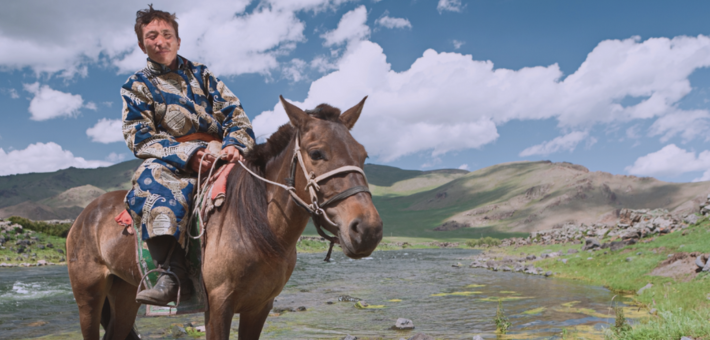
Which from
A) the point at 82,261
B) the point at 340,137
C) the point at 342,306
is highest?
the point at 340,137

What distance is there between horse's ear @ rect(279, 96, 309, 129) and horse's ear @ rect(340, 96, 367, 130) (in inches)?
14.0

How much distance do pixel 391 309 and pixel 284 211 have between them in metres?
10.1

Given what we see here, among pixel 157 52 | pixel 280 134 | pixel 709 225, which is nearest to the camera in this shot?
pixel 280 134

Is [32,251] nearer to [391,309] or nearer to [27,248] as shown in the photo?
[27,248]

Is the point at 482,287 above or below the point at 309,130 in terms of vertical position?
below

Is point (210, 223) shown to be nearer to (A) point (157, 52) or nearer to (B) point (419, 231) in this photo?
(A) point (157, 52)

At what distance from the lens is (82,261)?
16.2ft

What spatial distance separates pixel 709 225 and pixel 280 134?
20216 millimetres

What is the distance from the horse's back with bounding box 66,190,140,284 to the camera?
444 centimetres

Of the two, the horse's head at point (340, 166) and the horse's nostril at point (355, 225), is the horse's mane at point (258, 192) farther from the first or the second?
the horse's nostril at point (355, 225)

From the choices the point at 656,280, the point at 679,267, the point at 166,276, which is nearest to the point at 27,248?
the point at 166,276

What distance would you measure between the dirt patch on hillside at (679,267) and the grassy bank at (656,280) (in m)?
0.07

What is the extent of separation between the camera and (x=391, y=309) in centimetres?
1262

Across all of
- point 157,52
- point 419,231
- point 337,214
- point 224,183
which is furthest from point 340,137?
point 419,231
